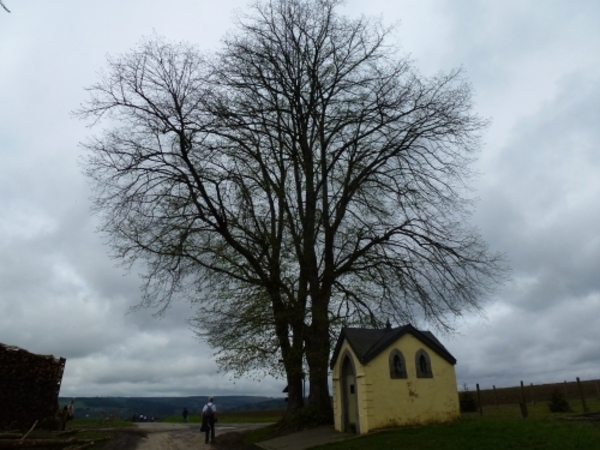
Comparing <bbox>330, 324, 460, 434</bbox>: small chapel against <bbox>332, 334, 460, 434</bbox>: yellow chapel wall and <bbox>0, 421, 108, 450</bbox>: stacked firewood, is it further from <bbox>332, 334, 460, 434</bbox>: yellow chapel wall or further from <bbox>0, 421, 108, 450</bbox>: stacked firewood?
<bbox>0, 421, 108, 450</bbox>: stacked firewood

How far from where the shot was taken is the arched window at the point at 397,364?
18.4 m

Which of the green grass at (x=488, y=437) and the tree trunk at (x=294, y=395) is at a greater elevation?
the tree trunk at (x=294, y=395)

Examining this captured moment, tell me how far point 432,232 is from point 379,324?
440 centimetres

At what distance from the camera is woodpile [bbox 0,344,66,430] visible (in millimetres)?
22484

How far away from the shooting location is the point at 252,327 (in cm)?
2039

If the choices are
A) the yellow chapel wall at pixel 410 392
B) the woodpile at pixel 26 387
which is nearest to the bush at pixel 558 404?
the yellow chapel wall at pixel 410 392

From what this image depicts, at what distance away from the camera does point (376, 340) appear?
19.3m

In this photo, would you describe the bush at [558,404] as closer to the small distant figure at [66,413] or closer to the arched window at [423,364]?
the arched window at [423,364]

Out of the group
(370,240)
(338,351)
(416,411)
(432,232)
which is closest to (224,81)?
(370,240)

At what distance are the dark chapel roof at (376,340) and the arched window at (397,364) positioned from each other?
42 centimetres

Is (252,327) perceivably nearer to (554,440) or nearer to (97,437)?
(97,437)

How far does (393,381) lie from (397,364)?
641 millimetres

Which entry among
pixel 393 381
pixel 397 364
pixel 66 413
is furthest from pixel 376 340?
pixel 66 413

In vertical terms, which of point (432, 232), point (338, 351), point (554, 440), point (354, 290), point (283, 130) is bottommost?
point (554, 440)
